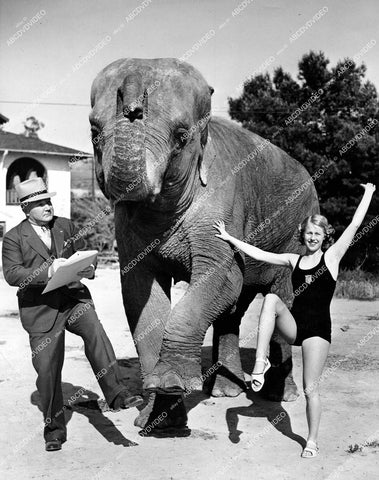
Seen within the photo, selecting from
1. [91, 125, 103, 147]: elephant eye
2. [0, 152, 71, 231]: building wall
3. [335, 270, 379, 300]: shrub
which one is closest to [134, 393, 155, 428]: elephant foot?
[91, 125, 103, 147]: elephant eye

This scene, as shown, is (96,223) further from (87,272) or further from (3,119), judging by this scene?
(87,272)

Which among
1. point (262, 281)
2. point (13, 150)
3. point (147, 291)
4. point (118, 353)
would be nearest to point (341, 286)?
point (118, 353)

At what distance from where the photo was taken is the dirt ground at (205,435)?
4.67 metres

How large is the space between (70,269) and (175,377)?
99 centimetres

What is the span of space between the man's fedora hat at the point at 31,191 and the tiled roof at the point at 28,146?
23.5 metres

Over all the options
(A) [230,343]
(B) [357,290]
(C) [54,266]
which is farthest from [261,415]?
(B) [357,290]

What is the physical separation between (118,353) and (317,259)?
4291 mm

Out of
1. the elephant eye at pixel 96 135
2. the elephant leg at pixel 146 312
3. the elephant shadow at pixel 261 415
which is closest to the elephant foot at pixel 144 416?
the elephant leg at pixel 146 312

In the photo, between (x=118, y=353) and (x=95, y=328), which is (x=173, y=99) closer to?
(x=95, y=328)

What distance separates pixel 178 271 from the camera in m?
5.48

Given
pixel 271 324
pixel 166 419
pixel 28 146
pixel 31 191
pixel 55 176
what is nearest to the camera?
pixel 271 324

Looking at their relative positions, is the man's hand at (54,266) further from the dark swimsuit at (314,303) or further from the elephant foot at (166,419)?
the dark swimsuit at (314,303)

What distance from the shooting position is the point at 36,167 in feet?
98.7

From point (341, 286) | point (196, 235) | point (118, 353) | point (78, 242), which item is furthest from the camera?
point (341, 286)
